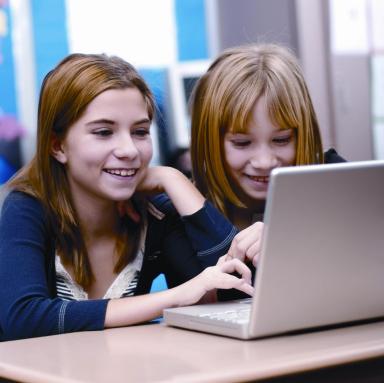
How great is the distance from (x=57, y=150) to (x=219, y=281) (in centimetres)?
52

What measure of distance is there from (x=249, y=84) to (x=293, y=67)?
155 millimetres

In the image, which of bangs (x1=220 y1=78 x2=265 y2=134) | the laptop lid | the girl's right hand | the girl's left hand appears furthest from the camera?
bangs (x1=220 y1=78 x2=265 y2=134)

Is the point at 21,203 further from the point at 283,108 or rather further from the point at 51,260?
the point at 283,108

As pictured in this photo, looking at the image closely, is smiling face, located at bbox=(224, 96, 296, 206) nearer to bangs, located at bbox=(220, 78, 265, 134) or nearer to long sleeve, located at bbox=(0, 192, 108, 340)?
bangs, located at bbox=(220, 78, 265, 134)

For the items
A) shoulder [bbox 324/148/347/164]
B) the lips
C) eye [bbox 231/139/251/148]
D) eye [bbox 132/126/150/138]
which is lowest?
the lips

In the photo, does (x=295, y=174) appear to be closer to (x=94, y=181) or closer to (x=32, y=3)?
(x=94, y=181)

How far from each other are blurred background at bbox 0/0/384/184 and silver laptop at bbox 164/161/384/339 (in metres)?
2.20

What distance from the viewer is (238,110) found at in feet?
5.91

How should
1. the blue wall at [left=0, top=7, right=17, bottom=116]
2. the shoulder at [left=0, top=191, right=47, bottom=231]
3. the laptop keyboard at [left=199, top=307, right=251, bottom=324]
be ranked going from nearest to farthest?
the laptop keyboard at [left=199, top=307, right=251, bottom=324]
the shoulder at [left=0, top=191, right=47, bottom=231]
the blue wall at [left=0, top=7, right=17, bottom=116]

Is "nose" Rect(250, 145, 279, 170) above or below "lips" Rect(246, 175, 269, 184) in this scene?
above

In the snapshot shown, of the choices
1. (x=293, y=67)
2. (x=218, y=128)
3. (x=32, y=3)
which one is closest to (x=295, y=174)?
(x=218, y=128)

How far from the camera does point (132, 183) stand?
1677 millimetres

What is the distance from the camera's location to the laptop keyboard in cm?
120

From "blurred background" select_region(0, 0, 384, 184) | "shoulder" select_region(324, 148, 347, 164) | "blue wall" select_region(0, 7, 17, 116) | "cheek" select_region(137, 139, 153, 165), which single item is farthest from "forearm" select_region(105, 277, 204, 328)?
"blue wall" select_region(0, 7, 17, 116)
